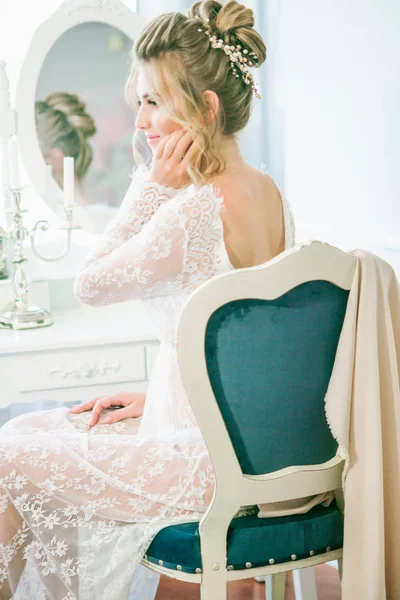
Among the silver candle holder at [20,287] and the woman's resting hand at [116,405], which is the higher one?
the silver candle holder at [20,287]

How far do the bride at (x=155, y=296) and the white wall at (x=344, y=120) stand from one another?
57 centimetres

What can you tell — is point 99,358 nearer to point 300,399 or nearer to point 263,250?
point 263,250

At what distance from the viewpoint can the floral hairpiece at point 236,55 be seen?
1.50 metres

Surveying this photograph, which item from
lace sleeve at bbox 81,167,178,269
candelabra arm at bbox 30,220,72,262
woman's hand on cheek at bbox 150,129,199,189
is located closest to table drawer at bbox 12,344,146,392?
candelabra arm at bbox 30,220,72,262

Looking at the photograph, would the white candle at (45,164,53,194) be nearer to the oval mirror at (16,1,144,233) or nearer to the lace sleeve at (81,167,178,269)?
the oval mirror at (16,1,144,233)

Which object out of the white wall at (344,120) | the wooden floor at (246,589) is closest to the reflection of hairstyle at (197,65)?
the white wall at (344,120)

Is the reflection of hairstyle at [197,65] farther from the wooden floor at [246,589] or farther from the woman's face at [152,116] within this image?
the wooden floor at [246,589]

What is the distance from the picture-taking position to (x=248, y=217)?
1452mm

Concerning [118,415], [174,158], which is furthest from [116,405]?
[174,158]

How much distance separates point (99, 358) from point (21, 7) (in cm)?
128

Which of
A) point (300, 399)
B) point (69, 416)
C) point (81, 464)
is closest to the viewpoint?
point (300, 399)

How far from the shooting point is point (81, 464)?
1334 mm

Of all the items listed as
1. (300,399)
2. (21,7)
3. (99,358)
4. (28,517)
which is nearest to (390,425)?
(300,399)

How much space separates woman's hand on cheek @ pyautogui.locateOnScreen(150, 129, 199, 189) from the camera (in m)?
1.48
